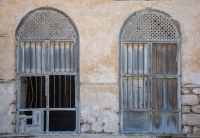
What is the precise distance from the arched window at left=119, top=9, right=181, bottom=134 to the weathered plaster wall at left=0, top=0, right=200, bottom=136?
5.7 inches

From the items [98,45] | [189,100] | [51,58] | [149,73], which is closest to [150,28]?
[149,73]

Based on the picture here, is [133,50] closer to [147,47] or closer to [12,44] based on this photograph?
[147,47]

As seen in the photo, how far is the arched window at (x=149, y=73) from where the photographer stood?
4.77m

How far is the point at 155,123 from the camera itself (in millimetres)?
4793

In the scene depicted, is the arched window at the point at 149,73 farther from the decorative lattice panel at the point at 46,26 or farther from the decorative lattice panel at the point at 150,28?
the decorative lattice panel at the point at 46,26

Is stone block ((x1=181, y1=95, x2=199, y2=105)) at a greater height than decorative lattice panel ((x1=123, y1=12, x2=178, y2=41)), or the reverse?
decorative lattice panel ((x1=123, y1=12, x2=178, y2=41))

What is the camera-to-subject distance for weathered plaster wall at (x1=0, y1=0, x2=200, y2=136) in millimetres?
4766

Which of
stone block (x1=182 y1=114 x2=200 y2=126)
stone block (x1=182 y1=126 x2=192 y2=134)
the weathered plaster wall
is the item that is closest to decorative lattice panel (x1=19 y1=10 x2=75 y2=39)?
the weathered plaster wall

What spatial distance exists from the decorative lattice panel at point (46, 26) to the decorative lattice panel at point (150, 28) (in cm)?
116

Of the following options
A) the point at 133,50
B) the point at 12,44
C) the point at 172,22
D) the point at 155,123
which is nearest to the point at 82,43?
the point at 133,50

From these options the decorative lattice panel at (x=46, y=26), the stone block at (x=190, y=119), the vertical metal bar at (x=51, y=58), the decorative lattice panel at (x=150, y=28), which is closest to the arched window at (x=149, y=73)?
the decorative lattice panel at (x=150, y=28)

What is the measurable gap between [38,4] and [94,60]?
1564 mm

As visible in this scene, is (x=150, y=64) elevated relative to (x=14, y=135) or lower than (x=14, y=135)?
elevated

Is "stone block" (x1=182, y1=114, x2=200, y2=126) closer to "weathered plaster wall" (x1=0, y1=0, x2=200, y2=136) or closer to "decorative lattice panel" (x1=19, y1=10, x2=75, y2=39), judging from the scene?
"weathered plaster wall" (x1=0, y1=0, x2=200, y2=136)
